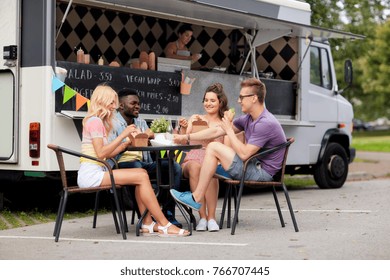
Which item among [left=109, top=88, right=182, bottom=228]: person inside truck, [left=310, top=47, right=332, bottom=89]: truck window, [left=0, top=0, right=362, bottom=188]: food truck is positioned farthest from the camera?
[left=310, top=47, right=332, bottom=89]: truck window

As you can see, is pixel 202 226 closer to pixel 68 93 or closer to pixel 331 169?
pixel 68 93

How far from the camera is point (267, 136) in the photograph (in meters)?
7.58

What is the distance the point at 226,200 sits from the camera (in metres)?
8.23

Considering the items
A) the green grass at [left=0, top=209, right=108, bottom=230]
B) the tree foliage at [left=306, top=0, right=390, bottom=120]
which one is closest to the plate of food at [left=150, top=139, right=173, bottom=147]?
the green grass at [left=0, top=209, right=108, bottom=230]

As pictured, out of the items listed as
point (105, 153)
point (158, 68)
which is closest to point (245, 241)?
point (105, 153)

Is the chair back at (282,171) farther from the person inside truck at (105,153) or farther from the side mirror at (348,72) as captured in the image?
the side mirror at (348,72)

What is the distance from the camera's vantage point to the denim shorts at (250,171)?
7.59m

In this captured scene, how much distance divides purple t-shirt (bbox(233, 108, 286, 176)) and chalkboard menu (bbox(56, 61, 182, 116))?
6.85 feet

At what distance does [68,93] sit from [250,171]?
224 centimetres

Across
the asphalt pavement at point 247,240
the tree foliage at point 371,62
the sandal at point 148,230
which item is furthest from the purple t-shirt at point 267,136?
the tree foliage at point 371,62

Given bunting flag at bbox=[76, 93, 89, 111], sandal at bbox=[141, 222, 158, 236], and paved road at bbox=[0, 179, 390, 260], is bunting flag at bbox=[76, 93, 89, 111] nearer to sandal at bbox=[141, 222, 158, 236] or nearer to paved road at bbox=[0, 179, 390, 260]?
paved road at bbox=[0, 179, 390, 260]

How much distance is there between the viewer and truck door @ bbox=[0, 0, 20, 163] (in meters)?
8.85
